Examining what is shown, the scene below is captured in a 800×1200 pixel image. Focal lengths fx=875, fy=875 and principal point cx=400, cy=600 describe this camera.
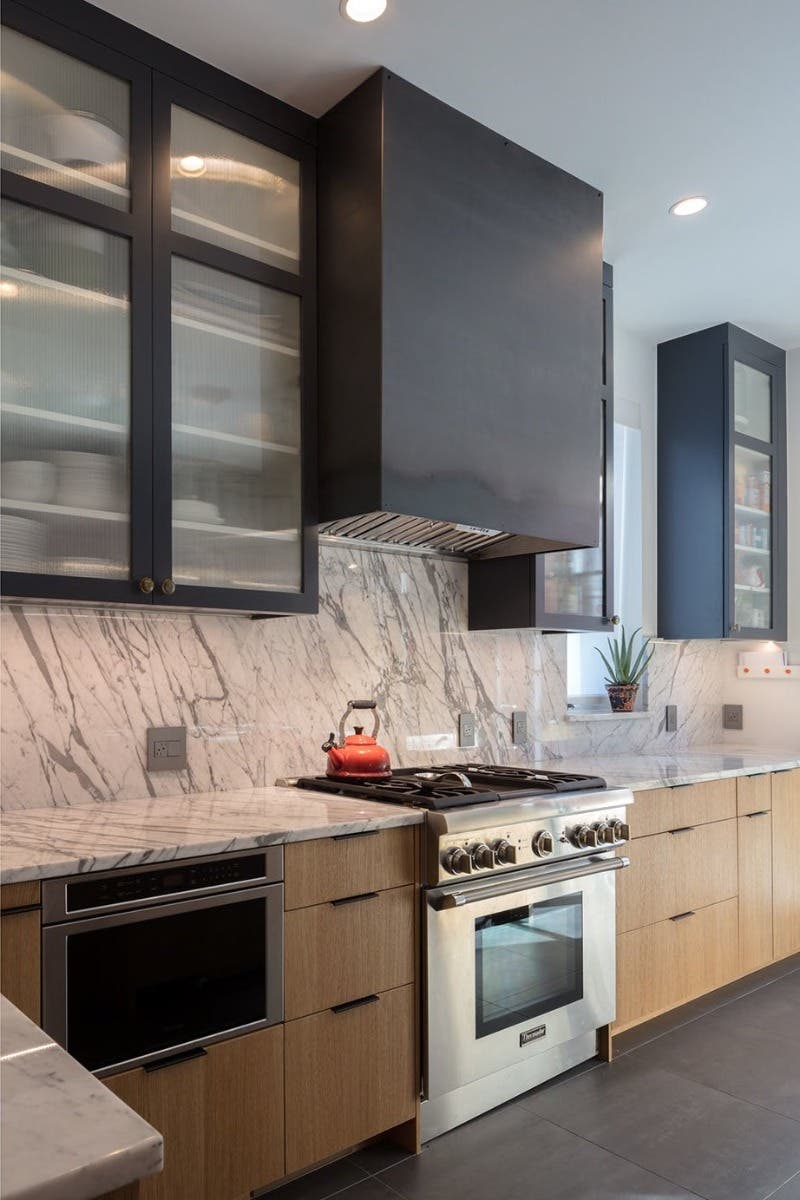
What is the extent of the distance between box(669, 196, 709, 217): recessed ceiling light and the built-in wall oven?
2580 mm

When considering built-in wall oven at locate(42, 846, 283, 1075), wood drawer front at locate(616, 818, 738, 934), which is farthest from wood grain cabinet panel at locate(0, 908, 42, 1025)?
wood drawer front at locate(616, 818, 738, 934)

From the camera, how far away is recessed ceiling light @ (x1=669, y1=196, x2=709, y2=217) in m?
3.03

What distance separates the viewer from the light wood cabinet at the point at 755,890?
3.34 meters

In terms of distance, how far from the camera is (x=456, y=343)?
257 centimetres

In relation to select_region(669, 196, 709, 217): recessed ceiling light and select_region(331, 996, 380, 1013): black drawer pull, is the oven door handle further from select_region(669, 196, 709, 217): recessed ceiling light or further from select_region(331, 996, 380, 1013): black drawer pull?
select_region(669, 196, 709, 217): recessed ceiling light

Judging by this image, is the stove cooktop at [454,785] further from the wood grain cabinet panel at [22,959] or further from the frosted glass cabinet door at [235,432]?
the wood grain cabinet panel at [22,959]

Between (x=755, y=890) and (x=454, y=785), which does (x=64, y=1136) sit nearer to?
(x=454, y=785)

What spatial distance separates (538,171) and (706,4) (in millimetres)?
753

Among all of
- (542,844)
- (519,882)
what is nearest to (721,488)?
(542,844)

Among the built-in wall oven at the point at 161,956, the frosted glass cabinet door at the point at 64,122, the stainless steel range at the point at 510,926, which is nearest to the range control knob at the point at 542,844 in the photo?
the stainless steel range at the point at 510,926

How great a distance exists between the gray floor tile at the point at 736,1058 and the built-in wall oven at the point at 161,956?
147 cm

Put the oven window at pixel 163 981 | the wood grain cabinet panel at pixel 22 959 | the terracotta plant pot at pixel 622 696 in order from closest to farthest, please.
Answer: the wood grain cabinet panel at pixel 22 959, the oven window at pixel 163 981, the terracotta plant pot at pixel 622 696

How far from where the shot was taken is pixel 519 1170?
84.2 inches

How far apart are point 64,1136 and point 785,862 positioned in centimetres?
352
